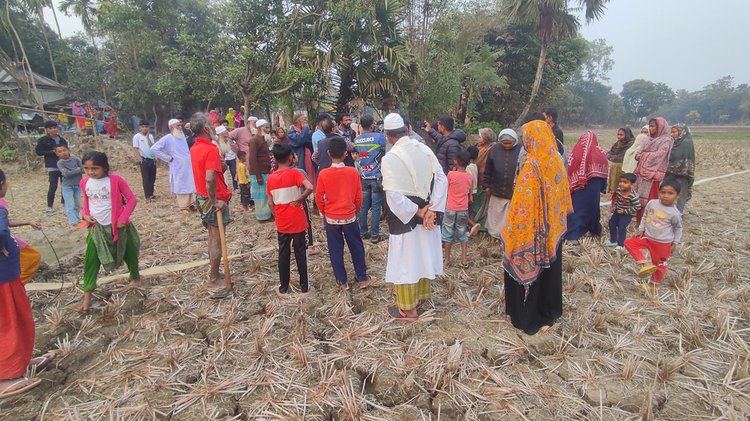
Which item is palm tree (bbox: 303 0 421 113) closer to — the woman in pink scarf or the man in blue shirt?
the man in blue shirt

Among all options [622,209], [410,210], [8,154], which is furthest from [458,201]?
[8,154]

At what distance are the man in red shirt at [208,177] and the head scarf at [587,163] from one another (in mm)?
4090

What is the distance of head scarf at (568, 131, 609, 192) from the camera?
187 inches

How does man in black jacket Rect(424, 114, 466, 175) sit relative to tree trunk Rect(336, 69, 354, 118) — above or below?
below

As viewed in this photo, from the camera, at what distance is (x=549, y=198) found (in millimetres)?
2902

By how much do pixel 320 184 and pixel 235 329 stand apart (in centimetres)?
145

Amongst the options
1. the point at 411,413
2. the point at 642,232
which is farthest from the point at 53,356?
the point at 642,232

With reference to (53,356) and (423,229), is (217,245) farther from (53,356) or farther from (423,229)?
(423,229)

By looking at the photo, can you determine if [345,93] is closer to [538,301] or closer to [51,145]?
[51,145]

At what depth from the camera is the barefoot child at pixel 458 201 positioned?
4301 millimetres

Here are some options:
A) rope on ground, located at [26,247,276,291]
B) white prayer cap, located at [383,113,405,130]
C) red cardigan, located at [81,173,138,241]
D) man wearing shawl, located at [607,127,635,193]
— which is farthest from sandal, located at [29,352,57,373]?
man wearing shawl, located at [607,127,635,193]

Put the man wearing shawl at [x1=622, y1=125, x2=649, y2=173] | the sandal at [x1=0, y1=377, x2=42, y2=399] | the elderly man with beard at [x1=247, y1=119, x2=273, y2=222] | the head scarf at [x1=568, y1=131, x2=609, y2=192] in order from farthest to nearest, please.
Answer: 1. the man wearing shawl at [x1=622, y1=125, x2=649, y2=173]
2. the elderly man with beard at [x1=247, y1=119, x2=273, y2=222]
3. the head scarf at [x1=568, y1=131, x2=609, y2=192]
4. the sandal at [x1=0, y1=377, x2=42, y2=399]

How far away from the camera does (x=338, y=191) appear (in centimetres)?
365

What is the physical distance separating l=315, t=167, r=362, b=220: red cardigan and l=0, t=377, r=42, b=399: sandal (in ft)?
7.87
